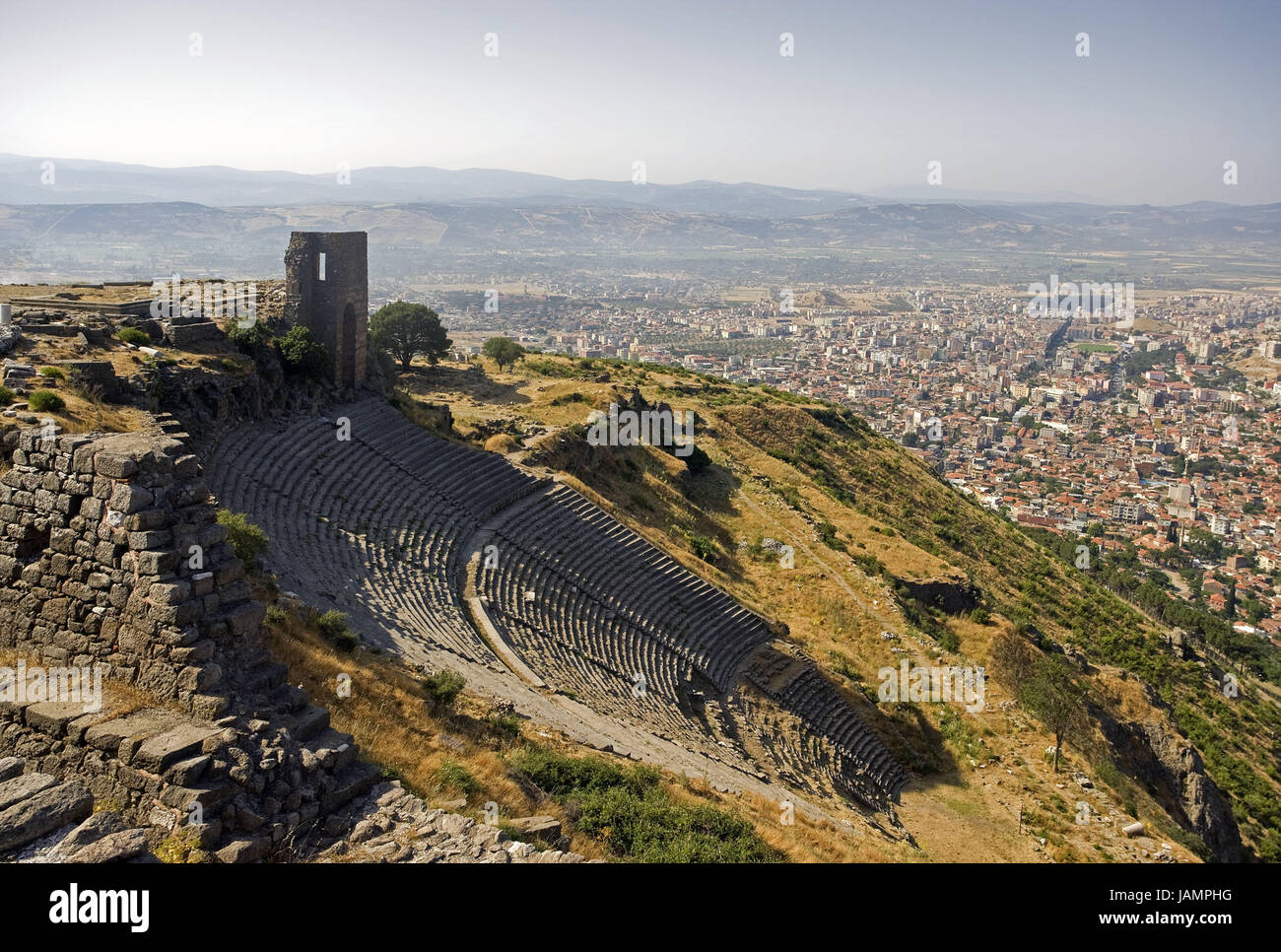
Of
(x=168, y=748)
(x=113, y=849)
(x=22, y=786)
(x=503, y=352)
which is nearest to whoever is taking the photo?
(x=113, y=849)

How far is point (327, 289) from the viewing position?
22859 millimetres

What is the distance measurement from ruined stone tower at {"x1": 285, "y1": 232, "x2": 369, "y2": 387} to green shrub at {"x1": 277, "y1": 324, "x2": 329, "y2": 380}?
592mm

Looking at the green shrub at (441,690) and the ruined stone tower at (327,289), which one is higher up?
the ruined stone tower at (327,289)

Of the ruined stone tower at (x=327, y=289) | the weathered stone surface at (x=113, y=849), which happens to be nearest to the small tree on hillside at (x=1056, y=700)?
the weathered stone surface at (x=113, y=849)

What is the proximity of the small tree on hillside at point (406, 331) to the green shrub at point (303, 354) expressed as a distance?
38.5 feet

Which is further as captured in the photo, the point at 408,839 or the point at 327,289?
the point at 327,289

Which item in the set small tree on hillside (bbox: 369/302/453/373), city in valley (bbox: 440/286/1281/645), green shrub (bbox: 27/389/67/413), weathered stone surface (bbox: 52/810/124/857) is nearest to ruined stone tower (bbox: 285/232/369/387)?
green shrub (bbox: 27/389/67/413)

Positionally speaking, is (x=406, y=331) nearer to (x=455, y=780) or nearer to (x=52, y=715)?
(x=455, y=780)

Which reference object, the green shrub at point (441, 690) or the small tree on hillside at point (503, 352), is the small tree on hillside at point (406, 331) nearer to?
the small tree on hillside at point (503, 352)

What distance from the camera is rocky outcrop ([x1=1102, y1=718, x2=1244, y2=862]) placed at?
21.0 m

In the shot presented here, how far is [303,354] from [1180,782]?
83.0ft

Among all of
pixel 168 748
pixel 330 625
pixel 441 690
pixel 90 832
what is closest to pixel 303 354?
pixel 330 625

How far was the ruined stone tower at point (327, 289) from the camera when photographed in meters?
22.7
